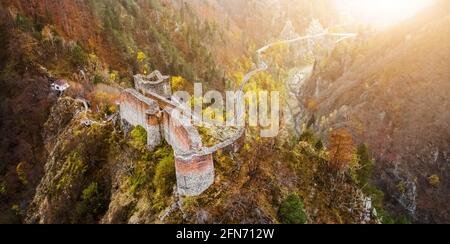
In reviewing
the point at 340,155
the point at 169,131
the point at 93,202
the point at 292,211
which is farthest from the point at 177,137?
the point at 340,155

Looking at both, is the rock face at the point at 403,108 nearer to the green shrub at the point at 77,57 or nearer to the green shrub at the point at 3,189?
the green shrub at the point at 77,57

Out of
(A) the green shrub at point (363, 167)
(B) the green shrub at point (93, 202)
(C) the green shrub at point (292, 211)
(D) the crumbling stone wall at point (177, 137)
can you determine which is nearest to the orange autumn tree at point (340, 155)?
(A) the green shrub at point (363, 167)

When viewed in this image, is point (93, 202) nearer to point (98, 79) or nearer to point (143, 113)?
point (143, 113)

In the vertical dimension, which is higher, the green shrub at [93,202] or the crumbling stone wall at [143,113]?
the crumbling stone wall at [143,113]

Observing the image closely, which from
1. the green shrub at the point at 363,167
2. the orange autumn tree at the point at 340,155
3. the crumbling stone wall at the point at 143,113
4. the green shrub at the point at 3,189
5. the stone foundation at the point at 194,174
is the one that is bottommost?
the green shrub at the point at 3,189

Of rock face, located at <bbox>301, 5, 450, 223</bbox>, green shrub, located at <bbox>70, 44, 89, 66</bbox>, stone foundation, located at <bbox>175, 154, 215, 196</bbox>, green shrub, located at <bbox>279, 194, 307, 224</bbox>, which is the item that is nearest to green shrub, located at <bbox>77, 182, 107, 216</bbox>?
stone foundation, located at <bbox>175, 154, 215, 196</bbox>

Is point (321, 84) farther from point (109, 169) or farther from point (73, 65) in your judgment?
point (109, 169)

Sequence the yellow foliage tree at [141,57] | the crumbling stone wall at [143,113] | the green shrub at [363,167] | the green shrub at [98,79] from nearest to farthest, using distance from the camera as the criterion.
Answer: the crumbling stone wall at [143,113] < the green shrub at [363,167] < the green shrub at [98,79] < the yellow foliage tree at [141,57]

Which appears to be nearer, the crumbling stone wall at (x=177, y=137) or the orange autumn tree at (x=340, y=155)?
the crumbling stone wall at (x=177, y=137)
